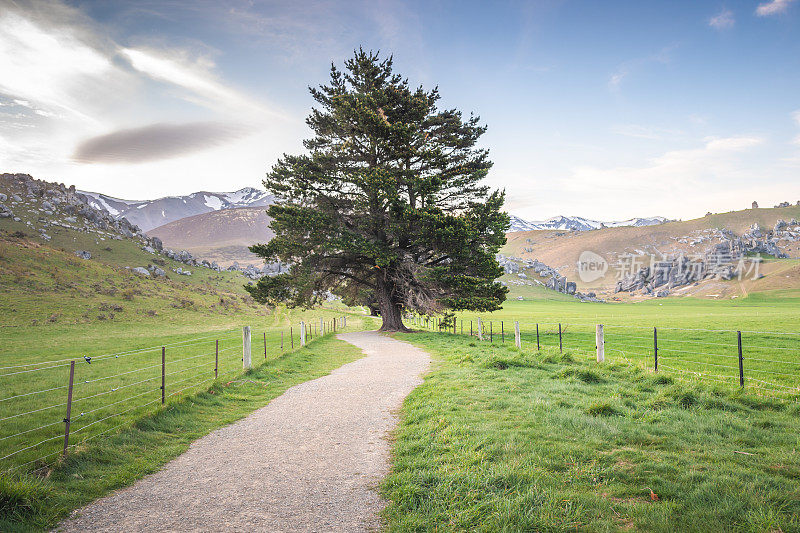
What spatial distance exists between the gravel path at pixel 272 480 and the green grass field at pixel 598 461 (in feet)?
1.75

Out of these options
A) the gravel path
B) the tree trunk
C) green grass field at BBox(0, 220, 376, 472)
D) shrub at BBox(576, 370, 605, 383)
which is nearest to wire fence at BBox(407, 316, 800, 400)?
shrub at BBox(576, 370, 605, 383)

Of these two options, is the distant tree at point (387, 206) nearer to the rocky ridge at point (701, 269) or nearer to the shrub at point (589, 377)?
the shrub at point (589, 377)

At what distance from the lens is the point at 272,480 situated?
564cm

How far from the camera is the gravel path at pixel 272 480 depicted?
14.8 feet

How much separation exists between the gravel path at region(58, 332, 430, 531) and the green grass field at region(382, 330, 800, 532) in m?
0.53

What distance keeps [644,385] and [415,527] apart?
8.34 metres

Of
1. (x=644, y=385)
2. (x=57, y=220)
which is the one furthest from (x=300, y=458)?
(x=57, y=220)

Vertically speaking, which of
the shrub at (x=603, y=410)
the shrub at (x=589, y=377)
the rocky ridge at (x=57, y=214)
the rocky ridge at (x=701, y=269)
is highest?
the rocky ridge at (x=57, y=214)

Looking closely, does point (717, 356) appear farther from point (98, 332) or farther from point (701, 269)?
point (701, 269)

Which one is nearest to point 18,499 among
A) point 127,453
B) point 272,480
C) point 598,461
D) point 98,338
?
point 127,453

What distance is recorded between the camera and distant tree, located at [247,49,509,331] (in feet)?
86.8

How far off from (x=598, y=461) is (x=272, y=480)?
4819mm

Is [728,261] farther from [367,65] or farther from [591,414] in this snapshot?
[591,414]

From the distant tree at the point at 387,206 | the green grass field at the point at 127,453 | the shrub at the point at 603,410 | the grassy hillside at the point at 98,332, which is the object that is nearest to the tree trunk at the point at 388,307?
the distant tree at the point at 387,206
